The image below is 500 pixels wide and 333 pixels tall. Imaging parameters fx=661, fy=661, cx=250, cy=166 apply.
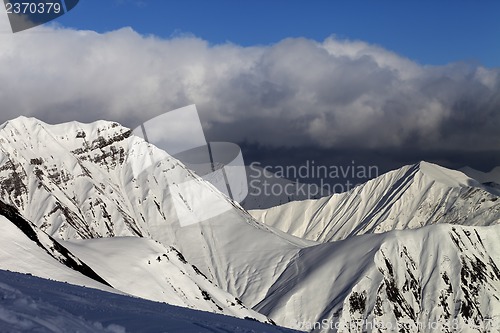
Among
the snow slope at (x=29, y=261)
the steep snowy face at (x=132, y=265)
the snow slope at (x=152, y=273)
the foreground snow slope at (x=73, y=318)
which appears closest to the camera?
the foreground snow slope at (x=73, y=318)

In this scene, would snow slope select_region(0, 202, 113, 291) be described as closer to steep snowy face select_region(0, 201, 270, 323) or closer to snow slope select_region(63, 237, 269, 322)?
steep snowy face select_region(0, 201, 270, 323)

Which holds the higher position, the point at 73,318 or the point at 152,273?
the point at 73,318

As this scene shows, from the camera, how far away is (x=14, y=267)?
79875 millimetres

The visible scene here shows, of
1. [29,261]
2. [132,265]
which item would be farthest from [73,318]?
[132,265]

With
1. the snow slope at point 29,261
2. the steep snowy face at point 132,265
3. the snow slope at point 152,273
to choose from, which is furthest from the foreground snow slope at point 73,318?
the snow slope at point 152,273

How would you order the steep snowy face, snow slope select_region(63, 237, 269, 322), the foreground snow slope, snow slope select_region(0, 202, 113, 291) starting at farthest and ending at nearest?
snow slope select_region(63, 237, 269, 322) → the steep snowy face → snow slope select_region(0, 202, 113, 291) → the foreground snow slope

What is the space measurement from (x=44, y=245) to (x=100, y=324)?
10482 centimetres

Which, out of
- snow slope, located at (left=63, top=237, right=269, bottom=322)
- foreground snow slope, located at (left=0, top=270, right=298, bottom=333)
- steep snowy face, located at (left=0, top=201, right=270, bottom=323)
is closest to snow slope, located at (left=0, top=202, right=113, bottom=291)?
steep snowy face, located at (left=0, top=201, right=270, bottom=323)

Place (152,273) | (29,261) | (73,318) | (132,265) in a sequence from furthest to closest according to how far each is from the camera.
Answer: (152,273) → (132,265) → (29,261) → (73,318)

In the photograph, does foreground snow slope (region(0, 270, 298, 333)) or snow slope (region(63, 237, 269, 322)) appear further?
snow slope (region(63, 237, 269, 322))

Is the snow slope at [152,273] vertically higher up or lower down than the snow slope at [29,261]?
lower down

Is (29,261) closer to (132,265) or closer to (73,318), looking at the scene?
(132,265)

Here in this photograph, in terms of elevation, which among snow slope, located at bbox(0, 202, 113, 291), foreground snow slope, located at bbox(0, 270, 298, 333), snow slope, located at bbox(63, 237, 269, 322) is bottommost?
snow slope, located at bbox(63, 237, 269, 322)

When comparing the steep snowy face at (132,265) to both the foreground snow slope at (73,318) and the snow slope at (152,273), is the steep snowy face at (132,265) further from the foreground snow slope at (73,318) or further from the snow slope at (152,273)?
the foreground snow slope at (73,318)
